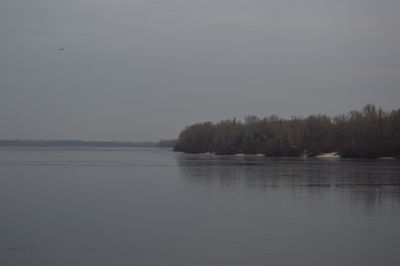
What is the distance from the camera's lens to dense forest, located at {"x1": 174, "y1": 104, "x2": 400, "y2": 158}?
75125 mm

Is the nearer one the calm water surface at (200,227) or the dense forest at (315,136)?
the calm water surface at (200,227)

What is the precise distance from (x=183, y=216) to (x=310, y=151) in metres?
72.6

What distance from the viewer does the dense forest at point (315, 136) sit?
75125 millimetres

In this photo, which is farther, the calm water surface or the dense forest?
the dense forest

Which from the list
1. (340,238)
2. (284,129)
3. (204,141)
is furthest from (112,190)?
(204,141)

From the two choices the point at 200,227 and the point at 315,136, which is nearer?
the point at 200,227

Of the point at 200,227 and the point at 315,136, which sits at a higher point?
the point at 315,136

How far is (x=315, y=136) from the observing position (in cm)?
8969

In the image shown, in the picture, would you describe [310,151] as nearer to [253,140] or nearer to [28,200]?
[253,140]

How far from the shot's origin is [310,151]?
3342 inches

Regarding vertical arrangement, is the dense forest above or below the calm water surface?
above

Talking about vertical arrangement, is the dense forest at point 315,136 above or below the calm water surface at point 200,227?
above

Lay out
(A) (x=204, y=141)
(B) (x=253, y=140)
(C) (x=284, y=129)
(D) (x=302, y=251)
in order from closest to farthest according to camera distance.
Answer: (D) (x=302, y=251) → (C) (x=284, y=129) → (B) (x=253, y=140) → (A) (x=204, y=141)

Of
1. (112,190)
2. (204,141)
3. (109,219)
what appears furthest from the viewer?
(204,141)
